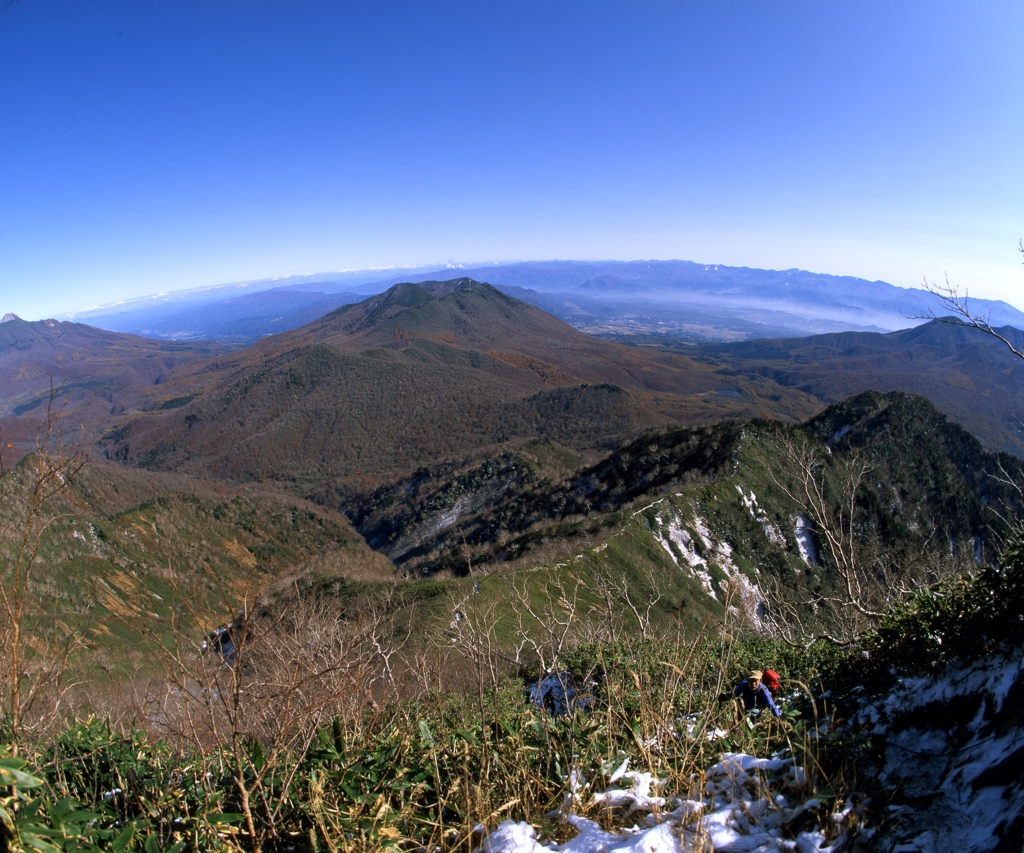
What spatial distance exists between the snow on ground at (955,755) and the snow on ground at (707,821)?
15.1 inches

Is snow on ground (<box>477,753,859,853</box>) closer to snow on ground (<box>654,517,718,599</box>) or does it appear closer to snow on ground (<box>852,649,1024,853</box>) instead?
snow on ground (<box>852,649,1024,853</box>)

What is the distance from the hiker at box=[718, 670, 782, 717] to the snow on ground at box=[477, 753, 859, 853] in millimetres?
1235

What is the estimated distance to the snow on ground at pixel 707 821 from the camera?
275 centimetres

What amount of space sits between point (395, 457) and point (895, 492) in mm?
66127

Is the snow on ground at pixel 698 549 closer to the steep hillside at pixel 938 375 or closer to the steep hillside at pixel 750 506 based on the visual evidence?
the steep hillside at pixel 750 506

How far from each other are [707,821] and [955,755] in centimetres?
174

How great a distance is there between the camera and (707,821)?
2.90 meters

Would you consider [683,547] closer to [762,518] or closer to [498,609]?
[762,518]

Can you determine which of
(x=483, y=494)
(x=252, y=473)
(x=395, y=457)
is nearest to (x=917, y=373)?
(x=395, y=457)

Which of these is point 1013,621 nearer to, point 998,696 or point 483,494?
point 998,696

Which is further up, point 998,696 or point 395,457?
point 998,696

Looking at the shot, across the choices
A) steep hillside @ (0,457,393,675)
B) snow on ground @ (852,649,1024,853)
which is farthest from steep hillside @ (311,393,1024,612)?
snow on ground @ (852,649,1024,853)

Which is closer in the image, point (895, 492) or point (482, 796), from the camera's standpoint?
point (482, 796)

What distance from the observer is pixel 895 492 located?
29969 mm
